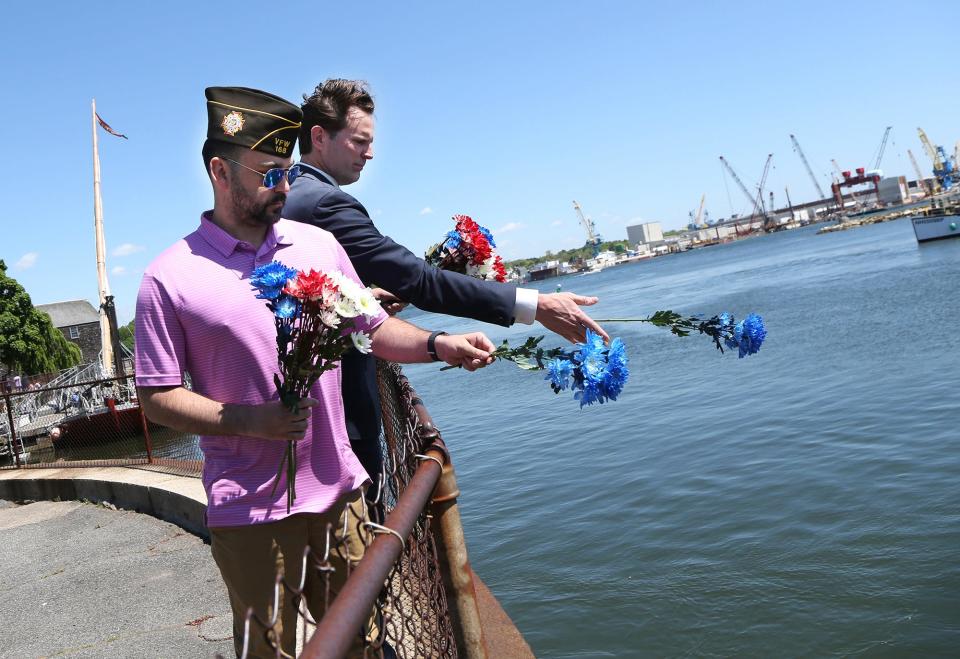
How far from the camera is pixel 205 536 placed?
5941mm

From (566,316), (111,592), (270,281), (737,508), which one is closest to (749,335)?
(566,316)

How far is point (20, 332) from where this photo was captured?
43875 mm

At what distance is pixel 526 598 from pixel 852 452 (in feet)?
16.5

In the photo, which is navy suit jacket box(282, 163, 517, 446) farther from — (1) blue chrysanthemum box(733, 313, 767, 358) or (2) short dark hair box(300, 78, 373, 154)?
(1) blue chrysanthemum box(733, 313, 767, 358)

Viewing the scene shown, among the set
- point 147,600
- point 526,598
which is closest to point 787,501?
point 526,598

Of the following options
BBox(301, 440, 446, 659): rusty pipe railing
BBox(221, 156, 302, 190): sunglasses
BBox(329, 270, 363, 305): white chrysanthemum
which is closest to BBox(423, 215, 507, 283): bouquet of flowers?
BBox(221, 156, 302, 190): sunglasses

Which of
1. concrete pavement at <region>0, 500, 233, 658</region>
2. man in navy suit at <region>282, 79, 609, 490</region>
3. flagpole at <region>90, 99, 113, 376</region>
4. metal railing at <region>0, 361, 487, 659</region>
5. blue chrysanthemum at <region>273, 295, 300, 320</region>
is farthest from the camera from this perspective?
flagpole at <region>90, 99, 113, 376</region>

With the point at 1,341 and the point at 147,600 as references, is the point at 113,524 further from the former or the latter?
the point at 1,341

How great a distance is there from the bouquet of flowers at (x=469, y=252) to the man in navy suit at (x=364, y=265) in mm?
412

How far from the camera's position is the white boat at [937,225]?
55.3 meters

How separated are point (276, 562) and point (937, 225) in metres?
63.3

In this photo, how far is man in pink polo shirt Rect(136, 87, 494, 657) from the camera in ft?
6.93

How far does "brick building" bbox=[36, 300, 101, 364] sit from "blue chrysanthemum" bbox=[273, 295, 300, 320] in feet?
273

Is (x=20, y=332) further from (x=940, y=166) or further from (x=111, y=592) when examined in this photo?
(x=940, y=166)
